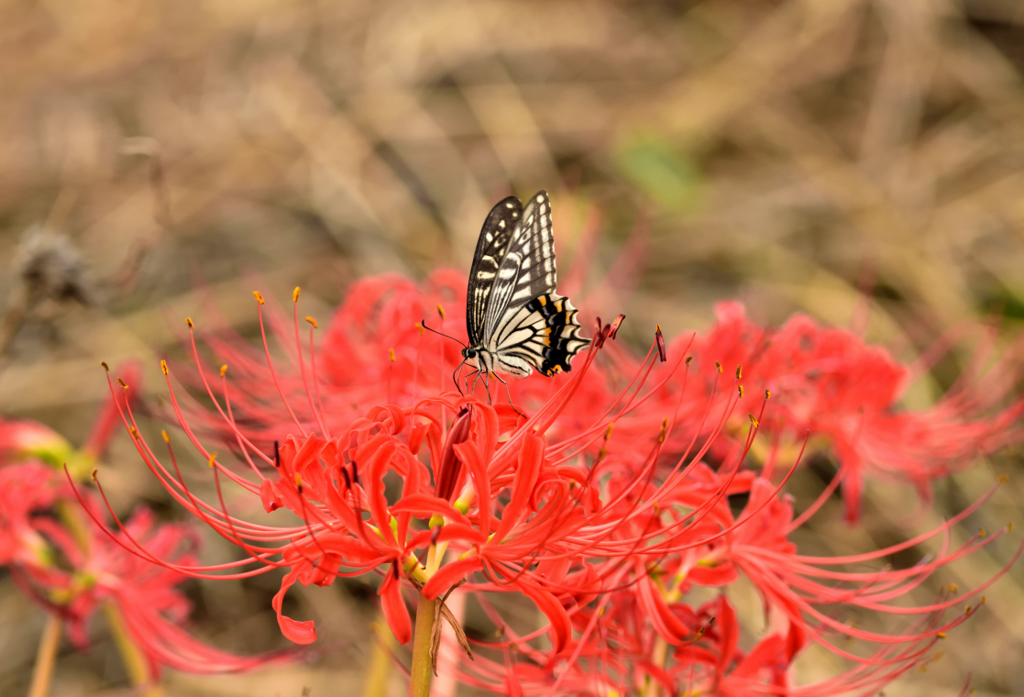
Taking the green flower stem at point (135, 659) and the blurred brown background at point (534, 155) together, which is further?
the blurred brown background at point (534, 155)

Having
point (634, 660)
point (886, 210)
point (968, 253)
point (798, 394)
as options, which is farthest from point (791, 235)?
point (634, 660)

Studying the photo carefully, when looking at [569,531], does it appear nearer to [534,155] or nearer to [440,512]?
[440,512]

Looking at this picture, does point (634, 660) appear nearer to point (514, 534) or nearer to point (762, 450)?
point (514, 534)

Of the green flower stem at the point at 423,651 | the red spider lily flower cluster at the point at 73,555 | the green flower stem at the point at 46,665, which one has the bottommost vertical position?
the green flower stem at the point at 46,665

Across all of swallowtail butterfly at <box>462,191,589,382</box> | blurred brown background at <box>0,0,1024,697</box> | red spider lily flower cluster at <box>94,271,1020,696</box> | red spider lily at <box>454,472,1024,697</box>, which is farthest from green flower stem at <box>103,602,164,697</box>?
blurred brown background at <box>0,0,1024,697</box>

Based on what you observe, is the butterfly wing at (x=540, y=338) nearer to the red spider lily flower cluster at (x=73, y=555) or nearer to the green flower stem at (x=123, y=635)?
the red spider lily flower cluster at (x=73, y=555)

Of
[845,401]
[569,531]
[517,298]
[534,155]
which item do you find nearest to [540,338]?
[517,298]

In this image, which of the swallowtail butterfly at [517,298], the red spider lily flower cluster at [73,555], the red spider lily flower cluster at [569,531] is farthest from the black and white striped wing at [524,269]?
the red spider lily flower cluster at [73,555]
